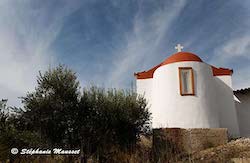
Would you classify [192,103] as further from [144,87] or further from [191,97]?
[144,87]

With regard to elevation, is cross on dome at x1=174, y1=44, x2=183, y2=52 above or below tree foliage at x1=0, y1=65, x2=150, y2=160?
above

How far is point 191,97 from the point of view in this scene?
16.4m

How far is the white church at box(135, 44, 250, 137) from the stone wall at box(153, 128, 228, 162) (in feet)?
2.35

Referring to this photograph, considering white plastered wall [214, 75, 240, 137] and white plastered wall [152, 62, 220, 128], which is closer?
white plastered wall [152, 62, 220, 128]

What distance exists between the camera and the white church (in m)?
16.2

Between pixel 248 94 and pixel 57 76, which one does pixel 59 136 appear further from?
pixel 248 94

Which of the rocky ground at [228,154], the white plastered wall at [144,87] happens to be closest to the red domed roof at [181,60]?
the white plastered wall at [144,87]

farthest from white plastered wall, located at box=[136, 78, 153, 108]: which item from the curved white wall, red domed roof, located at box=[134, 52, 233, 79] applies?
the curved white wall

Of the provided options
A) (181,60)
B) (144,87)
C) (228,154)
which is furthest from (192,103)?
(228,154)

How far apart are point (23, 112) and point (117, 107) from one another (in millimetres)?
3989

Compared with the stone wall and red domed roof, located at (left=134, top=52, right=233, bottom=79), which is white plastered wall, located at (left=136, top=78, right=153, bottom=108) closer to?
red domed roof, located at (left=134, top=52, right=233, bottom=79)

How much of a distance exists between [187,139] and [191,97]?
98.7 inches

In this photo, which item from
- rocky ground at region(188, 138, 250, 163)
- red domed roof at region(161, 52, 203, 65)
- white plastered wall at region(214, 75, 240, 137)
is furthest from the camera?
white plastered wall at region(214, 75, 240, 137)

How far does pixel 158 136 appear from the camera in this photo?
47.6 feet
